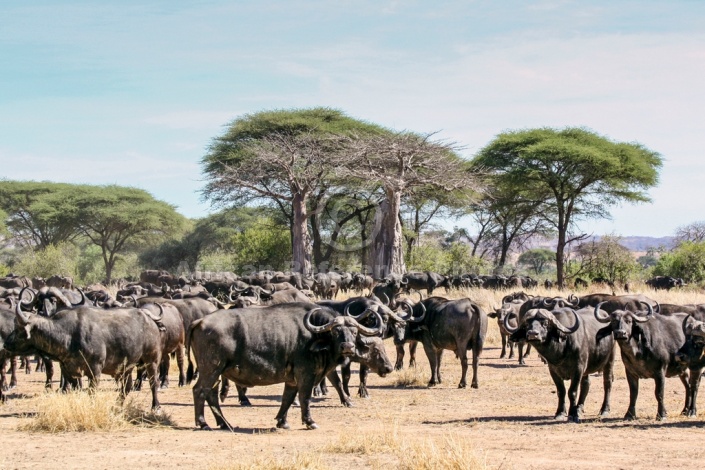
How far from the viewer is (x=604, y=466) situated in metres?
8.25

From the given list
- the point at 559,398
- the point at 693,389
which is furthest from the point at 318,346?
the point at 693,389

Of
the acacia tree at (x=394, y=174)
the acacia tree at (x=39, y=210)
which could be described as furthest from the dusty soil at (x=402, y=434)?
the acacia tree at (x=39, y=210)

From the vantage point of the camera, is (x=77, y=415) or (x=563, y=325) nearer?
(x=77, y=415)

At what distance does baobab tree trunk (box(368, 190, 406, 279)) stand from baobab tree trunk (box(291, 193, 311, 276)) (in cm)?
558

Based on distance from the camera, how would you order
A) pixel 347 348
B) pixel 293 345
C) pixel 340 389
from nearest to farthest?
pixel 347 348, pixel 293 345, pixel 340 389

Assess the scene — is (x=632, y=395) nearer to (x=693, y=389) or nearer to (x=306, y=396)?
(x=693, y=389)

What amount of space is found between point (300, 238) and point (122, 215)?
1310 centimetres

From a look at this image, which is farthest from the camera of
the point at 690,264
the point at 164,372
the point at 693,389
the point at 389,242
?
the point at 690,264

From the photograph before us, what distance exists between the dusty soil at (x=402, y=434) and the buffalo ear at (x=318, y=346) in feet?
3.06

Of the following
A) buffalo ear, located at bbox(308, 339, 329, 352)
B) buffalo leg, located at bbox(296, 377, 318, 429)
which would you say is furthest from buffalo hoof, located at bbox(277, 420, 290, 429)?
buffalo ear, located at bbox(308, 339, 329, 352)

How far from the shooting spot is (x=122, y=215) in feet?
178

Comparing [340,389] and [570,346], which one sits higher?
[570,346]

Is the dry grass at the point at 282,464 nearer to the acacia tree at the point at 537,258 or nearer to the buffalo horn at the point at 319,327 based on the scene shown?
the buffalo horn at the point at 319,327

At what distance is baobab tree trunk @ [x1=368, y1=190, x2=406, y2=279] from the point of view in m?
41.3
